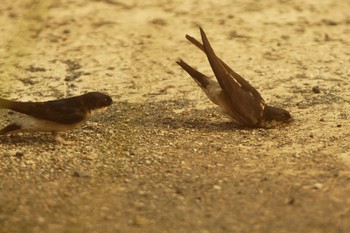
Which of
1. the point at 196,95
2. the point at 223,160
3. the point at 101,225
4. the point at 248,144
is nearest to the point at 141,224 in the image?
the point at 101,225

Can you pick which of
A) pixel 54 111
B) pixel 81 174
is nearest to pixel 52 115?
pixel 54 111

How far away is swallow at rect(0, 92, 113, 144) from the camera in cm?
591

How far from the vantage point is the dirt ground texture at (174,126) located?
468cm

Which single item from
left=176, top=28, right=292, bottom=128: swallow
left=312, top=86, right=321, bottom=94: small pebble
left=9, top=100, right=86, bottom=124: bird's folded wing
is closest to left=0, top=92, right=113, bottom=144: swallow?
left=9, top=100, right=86, bottom=124: bird's folded wing

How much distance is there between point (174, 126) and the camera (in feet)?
21.7

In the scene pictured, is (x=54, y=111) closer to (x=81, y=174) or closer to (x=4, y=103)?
(x=4, y=103)

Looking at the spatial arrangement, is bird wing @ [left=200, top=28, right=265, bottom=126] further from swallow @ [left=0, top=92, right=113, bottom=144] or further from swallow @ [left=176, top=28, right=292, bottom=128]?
swallow @ [left=0, top=92, right=113, bottom=144]

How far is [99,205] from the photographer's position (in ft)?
15.7

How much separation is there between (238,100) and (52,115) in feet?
4.81

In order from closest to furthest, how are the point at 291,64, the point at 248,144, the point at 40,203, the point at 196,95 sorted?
the point at 40,203 < the point at 248,144 < the point at 196,95 < the point at 291,64

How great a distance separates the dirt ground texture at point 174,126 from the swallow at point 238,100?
13 cm

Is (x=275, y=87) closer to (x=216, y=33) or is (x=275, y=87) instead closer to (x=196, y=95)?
(x=196, y=95)

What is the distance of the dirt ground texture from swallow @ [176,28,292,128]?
127 mm

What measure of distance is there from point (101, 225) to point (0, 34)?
506cm
